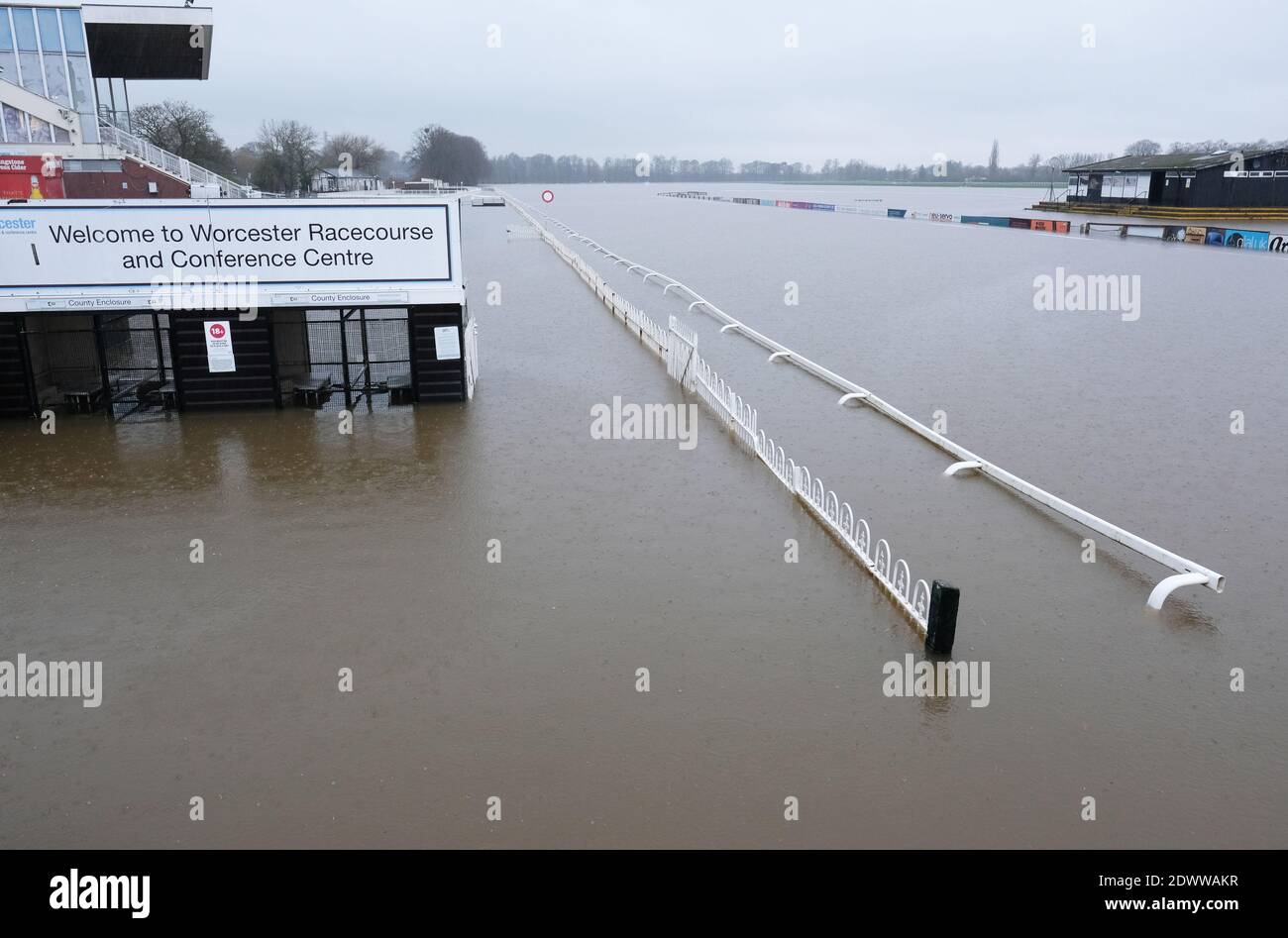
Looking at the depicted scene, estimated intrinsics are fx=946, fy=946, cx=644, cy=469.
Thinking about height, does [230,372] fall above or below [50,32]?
below

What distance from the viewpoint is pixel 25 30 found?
39.2m

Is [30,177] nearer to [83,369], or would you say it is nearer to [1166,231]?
[83,369]

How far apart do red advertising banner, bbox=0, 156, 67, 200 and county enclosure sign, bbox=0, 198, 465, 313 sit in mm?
21736

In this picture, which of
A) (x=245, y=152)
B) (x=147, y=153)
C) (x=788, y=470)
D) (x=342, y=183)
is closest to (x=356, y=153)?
(x=245, y=152)

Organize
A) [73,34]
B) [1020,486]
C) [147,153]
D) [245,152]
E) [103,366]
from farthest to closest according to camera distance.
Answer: [245,152]
[147,153]
[73,34]
[103,366]
[1020,486]

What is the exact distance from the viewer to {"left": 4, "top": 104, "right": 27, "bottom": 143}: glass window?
3550 centimetres

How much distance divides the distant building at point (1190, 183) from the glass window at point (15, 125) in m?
69.4

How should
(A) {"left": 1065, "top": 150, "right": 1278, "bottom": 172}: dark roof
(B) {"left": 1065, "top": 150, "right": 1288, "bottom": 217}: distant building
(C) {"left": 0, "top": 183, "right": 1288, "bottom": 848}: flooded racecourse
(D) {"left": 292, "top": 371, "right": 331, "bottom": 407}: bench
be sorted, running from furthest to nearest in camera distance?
(A) {"left": 1065, "top": 150, "right": 1278, "bottom": 172}: dark roof
(B) {"left": 1065, "top": 150, "right": 1288, "bottom": 217}: distant building
(D) {"left": 292, "top": 371, "right": 331, "bottom": 407}: bench
(C) {"left": 0, "top": 183, "right": 1288, "bottom": 848}: flooded racecourse

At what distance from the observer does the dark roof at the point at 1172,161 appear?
6469cm

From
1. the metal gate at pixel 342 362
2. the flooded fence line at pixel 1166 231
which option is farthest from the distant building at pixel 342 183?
the metal gate at pixel 342 362

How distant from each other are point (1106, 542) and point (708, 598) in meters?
5.73

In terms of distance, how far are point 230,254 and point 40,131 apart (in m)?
26.2

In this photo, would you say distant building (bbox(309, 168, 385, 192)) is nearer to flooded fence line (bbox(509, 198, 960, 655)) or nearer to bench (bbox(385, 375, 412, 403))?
flooded fence line (bbox(509, 198, 960, 655))

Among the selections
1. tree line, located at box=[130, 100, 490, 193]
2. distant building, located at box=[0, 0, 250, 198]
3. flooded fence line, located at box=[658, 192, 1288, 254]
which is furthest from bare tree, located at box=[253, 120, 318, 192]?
flooded fence line, located at box=[658, 192, 1288, 254]
